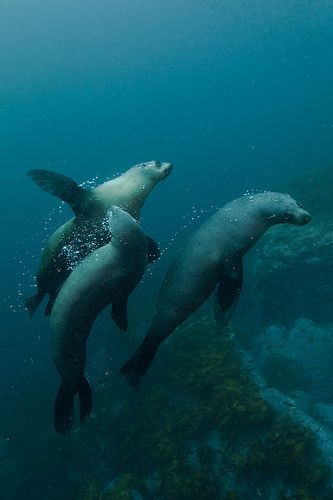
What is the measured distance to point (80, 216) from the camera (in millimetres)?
3045

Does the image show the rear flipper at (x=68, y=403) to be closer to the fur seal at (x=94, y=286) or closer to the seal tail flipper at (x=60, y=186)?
the fur seal at (x=94, y=286)

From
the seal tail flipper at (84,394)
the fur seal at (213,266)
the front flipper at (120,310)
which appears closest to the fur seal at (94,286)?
the front flipper at (120,310)

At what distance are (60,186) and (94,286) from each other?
113cm

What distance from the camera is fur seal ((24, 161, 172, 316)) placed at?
2.86 meters

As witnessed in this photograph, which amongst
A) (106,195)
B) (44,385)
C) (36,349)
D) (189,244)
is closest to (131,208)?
(106,195)

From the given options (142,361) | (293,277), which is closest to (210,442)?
(142,361)

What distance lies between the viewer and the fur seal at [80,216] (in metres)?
2.86

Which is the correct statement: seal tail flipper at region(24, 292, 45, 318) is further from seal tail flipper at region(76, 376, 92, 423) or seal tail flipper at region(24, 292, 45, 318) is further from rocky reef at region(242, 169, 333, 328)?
rocky reef at region(242, 169, 333, 328)

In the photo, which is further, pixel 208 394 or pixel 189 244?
pixel 208 394

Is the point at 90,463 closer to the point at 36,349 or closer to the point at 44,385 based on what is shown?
the point at 44,385

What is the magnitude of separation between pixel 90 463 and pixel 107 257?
7.11 m

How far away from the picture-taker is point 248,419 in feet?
19.5

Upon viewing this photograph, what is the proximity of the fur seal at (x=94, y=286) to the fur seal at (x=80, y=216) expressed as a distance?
555mm

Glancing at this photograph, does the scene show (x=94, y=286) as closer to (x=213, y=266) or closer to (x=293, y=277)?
(x=213, y=266)
